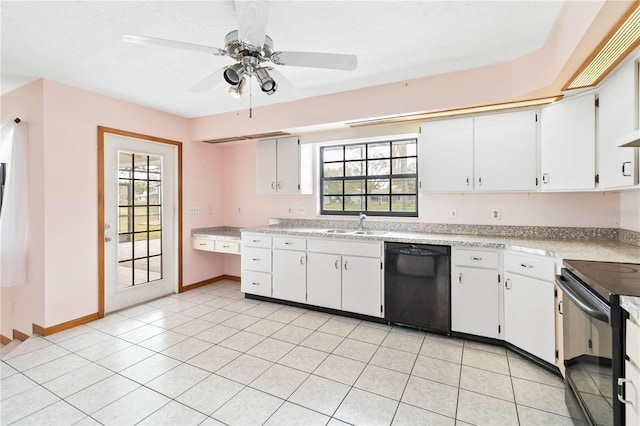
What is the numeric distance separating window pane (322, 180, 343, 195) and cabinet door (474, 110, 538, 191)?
1779 mm

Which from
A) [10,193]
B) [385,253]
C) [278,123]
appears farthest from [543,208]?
[10,193]

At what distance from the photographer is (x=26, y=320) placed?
3.21m

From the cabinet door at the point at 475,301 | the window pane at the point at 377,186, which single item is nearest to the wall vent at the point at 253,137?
the window pane at the point at 377,186

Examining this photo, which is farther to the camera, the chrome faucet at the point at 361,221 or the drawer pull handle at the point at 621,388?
the chrome faucet at the point at 361,221

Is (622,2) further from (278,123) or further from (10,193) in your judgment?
(10,193)

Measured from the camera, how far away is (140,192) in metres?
3.91

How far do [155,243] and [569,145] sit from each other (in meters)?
4.72

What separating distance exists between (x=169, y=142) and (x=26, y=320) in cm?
257

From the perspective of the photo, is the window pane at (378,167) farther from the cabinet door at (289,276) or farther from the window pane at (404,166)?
the cabinet door at (289,276)

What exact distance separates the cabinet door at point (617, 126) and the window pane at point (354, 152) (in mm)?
2351

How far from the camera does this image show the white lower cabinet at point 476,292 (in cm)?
269

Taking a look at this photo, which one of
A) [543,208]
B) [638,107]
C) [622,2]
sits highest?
[622,2]

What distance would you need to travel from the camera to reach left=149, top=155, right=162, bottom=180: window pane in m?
4.04

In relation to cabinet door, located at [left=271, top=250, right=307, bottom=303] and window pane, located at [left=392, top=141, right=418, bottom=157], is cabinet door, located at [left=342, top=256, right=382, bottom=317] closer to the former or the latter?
cabinet door, located at [left=271, top=250, right=307, bottom=303]
